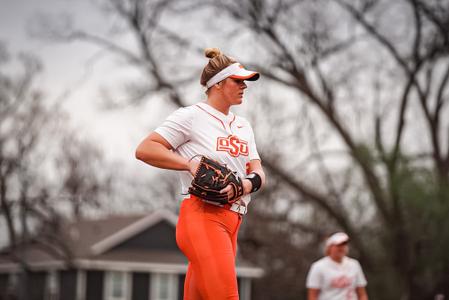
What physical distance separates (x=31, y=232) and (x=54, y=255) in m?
5.89

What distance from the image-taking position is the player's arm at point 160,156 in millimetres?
4895

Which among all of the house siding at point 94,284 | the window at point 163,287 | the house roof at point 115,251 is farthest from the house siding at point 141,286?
the house siding at point 94,284

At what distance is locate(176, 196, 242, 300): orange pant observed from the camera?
189 inches

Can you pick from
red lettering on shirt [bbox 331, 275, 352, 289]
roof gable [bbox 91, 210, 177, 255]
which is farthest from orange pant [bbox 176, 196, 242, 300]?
roof gable [bbox 91, 210, 177, 255]

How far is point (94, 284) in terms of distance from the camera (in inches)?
1588

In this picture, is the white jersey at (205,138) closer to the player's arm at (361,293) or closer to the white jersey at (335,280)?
the white jersey at (335,280)

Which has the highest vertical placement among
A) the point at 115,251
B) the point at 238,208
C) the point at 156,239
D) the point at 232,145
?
the point at 156,239

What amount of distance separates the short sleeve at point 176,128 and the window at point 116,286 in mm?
36269

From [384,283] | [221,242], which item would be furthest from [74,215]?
[221,242]

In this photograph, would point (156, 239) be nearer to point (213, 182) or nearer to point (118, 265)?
point (118, 265)

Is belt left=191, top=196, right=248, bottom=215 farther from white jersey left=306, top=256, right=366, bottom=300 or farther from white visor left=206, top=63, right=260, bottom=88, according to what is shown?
white jersey left=306, top=256, right=366, bottom=300

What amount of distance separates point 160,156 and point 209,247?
23.3 inches

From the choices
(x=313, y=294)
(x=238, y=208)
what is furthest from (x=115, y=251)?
(x=238, y=208)

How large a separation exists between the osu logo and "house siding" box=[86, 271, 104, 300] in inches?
1417
